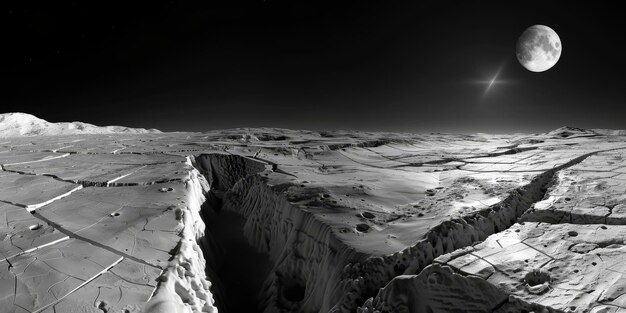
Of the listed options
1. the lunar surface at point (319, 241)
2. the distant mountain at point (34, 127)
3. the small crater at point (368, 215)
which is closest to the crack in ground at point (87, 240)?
the lunar surface at point (319, 241)

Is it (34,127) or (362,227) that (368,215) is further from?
(34,127)

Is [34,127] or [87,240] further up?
[34,127]

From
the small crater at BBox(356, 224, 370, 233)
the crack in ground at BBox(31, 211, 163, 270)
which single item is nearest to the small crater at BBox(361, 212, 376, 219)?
the small crater at BBox(356, 224, 370, 233)

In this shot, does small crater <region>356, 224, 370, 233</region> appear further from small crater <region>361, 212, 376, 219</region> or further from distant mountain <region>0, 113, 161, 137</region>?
distant mountain <region>0, 113, 161, 137</region>

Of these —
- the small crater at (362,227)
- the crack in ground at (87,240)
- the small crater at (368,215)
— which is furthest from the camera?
the small crater at (368,215)

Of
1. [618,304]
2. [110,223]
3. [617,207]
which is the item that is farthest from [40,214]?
Answer: [617,207]

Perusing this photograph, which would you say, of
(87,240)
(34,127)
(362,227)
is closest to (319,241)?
(362,227)

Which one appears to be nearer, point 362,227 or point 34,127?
point 362,227

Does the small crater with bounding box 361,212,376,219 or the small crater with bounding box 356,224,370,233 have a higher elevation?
the small crater with bounding box 361,212,376,219

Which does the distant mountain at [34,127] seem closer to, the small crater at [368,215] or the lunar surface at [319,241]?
the lunar surface at [319,241]
